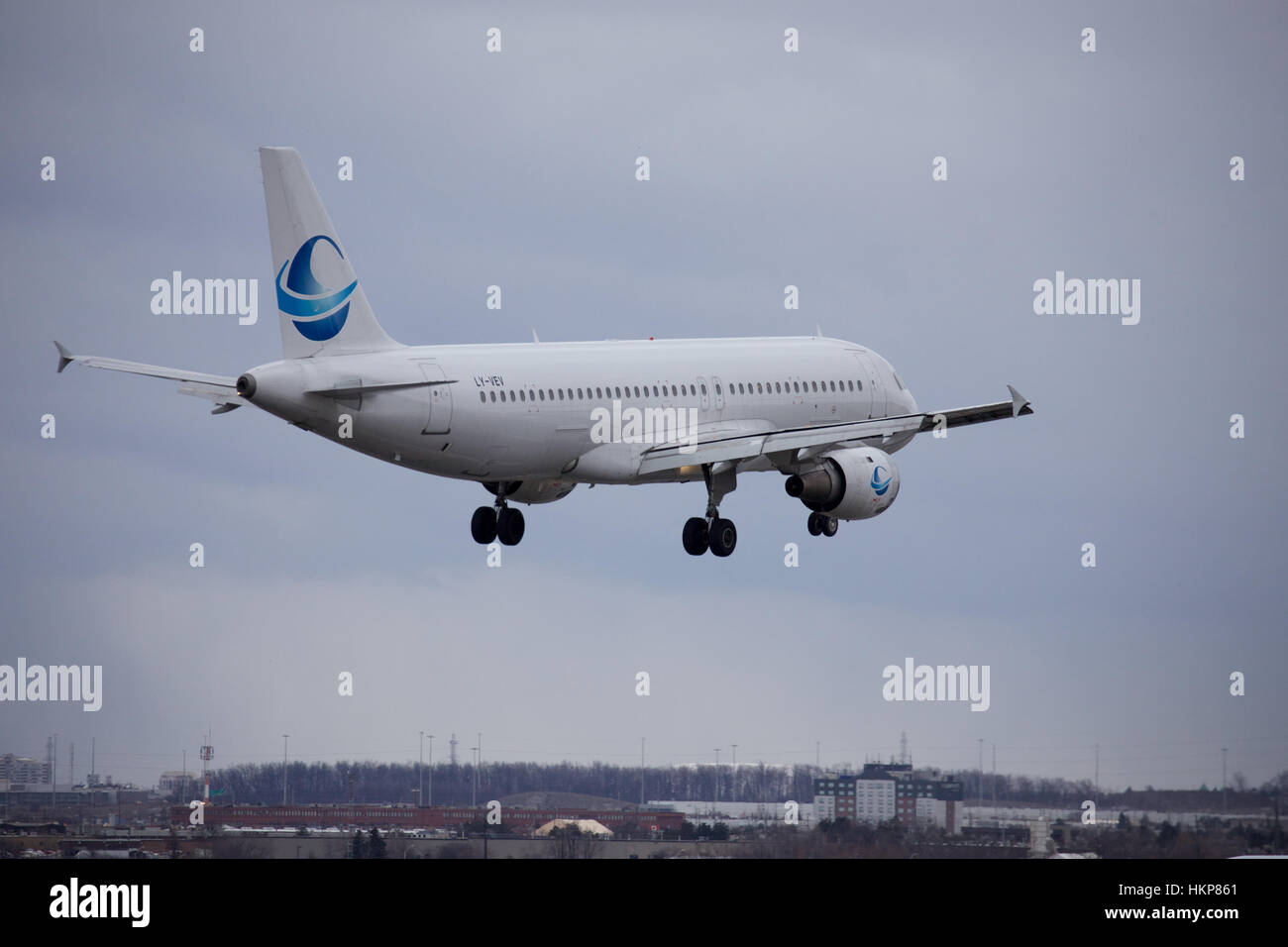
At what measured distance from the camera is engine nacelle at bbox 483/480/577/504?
86875 mm

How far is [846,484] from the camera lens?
288 ft

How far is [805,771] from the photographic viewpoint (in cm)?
10231

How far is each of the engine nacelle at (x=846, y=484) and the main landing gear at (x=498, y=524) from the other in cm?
966

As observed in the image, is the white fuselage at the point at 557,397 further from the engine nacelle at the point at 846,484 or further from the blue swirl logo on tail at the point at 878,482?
the blue swirl logo on tail at the point at 878,482

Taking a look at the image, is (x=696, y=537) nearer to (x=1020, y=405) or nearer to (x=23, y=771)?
(x=1020, y=405)

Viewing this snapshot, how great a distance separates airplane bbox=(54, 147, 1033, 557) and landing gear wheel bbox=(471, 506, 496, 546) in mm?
48

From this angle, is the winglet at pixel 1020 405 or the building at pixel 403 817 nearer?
the winglet at pixel 1020 405

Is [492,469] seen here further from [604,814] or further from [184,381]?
[604,814]

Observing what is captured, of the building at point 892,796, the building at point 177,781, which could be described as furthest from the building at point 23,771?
the building at point 892,796

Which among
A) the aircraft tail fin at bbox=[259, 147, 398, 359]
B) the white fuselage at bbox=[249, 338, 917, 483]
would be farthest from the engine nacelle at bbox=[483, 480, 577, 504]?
the aircraft tail fin at bbox=[259, 147, 398, 359]

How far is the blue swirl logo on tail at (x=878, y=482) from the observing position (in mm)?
88438
